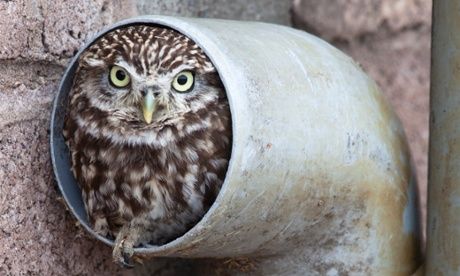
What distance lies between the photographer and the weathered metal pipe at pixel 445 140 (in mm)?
2023

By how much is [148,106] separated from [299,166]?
32 centimetres

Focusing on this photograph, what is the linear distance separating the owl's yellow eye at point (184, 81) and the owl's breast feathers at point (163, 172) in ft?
0.18

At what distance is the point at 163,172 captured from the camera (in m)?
1.89

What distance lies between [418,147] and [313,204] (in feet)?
2.89

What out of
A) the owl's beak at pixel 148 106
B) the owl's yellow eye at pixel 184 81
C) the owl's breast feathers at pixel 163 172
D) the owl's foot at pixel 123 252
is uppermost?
the owl's yellow eye at pixel 184 81

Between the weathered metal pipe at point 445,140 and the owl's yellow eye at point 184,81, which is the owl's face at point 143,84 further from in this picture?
the weathered metal pipe at point 445,140

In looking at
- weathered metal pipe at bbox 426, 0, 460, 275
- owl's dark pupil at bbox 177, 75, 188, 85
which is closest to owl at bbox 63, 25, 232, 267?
owl's dark pupil at bbox 177, 75, 188, 85

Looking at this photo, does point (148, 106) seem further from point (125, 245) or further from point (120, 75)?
point (125, 245)

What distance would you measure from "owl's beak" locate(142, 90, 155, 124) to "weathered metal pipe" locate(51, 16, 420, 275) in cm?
15

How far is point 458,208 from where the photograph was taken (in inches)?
80.3

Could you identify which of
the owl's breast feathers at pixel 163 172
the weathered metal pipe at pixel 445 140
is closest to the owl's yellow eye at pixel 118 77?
the owl's breast feathers at pixel 163 172

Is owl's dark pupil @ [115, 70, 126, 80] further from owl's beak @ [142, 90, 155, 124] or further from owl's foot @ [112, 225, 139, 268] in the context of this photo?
owl's foot @ [112, 225, 139, 268]

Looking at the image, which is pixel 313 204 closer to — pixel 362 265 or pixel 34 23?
pixel 362 265

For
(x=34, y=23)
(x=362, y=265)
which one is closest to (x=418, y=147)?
(x=362, y=265)
